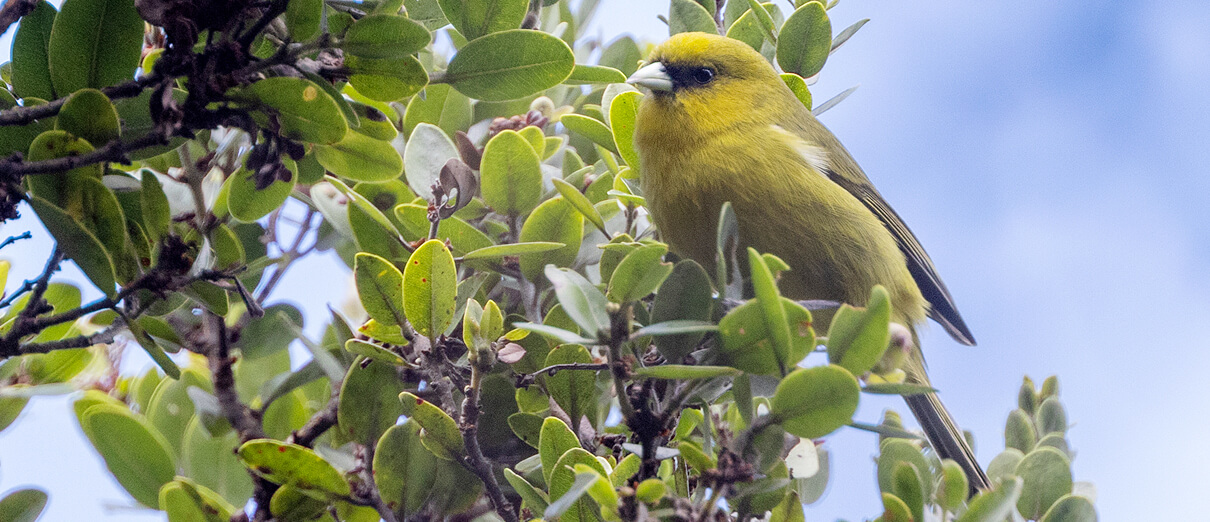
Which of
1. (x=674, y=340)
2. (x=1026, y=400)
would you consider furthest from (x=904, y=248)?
(x=674, y=340)

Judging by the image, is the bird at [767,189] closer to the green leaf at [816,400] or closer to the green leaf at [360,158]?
the green leaf at [360,158]

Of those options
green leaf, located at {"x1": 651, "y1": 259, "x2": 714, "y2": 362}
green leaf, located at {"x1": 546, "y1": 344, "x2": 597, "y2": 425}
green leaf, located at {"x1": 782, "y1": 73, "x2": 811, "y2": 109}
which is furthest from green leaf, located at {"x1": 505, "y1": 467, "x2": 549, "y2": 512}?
green leaf, located at {"x1": 782, "y1": 73, "x2": 811, "y2": 109}

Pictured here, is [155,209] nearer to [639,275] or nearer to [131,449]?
[131,449]

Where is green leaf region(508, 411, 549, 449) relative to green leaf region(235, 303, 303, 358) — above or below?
above

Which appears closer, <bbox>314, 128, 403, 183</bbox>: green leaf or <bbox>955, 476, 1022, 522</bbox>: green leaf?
<bbox>955, 476, 1022, 522</bbox>: green leaf

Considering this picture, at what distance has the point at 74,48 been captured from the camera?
1.62m

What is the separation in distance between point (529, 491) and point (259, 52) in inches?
41.7

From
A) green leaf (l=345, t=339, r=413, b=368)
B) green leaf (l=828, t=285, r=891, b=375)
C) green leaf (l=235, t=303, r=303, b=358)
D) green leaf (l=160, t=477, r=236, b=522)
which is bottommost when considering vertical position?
green leaf (l=235, t=303, r=303, b=358)

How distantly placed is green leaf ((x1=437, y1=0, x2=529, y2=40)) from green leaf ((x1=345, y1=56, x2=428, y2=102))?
243 millimetres

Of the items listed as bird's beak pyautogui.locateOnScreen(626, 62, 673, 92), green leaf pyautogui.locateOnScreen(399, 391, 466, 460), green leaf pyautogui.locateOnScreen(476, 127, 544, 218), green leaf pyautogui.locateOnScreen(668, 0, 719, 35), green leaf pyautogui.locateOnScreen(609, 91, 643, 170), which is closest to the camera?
green leaf pyautogui.locateOnScreen(399, 391, 466, 460)

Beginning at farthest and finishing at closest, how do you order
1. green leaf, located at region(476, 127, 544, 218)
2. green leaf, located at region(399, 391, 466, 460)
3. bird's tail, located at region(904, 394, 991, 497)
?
bird's tail, located at region(904, 394, 991, 497) < green leaf, located at region(476, 127, 544, 218) < green leaf, located at region(399, 391, 466, 460)

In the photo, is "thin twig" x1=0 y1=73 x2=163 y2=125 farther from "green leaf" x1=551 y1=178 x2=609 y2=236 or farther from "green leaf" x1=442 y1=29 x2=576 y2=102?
"green leaf" x1=551 y1=178 x2=609 y2=236

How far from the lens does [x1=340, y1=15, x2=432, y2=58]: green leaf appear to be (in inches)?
63.1

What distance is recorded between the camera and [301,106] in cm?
163
